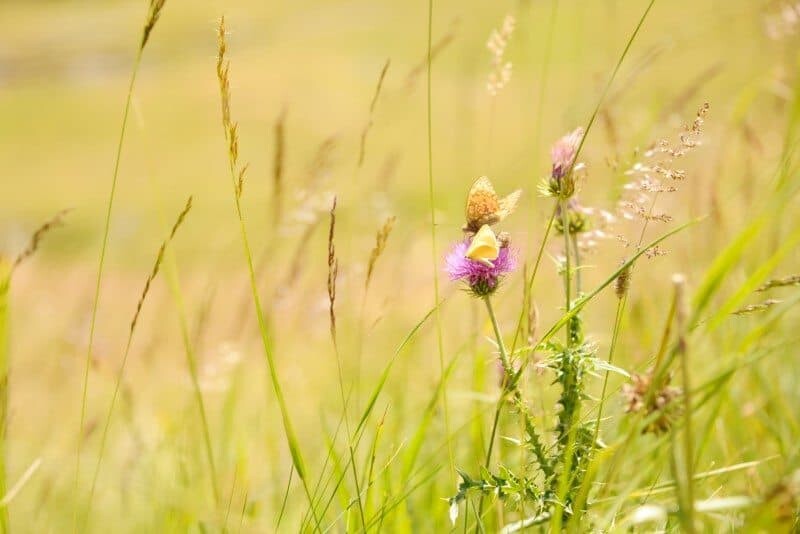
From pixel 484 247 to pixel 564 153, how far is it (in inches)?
5.1

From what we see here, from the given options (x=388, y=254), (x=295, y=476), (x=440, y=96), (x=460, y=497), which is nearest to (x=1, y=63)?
(x=440, y=96)

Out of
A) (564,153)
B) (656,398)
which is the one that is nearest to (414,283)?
(564,153)

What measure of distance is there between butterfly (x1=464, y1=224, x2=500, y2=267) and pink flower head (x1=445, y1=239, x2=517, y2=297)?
0.04 m

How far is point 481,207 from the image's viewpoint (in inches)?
25.0

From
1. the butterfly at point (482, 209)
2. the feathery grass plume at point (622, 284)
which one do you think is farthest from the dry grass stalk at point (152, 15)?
the feathery grass plume at point (622, 284)

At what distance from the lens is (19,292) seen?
11.8ft

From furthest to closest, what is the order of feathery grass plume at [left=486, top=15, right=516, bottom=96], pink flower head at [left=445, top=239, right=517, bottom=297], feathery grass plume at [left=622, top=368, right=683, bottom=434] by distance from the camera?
feathery grass plume at [left=486, top=15, right=516, bottom=96]
pink flower head at [left=445, top=239, right=517, bottom=297]
feathery grass plume at [left=622, top=368, right=683, bottom=434]

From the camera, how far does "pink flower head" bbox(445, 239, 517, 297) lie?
0.65 m

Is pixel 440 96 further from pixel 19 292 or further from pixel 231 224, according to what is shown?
pixel 19 292

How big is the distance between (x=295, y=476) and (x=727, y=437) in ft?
2.32

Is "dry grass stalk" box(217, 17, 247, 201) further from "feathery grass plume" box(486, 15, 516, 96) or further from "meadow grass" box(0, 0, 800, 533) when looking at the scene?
"feathery grass plume" box(486, 15, 516, 96)

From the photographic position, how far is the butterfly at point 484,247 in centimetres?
59

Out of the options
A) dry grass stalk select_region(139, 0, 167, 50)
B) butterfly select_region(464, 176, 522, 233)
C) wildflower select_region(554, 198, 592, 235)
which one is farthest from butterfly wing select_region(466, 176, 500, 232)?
dry grass stalk select_region(139, 0, 167, 50)

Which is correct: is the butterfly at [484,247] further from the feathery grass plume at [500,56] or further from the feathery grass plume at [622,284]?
the feathery grass plume at [500,56]
